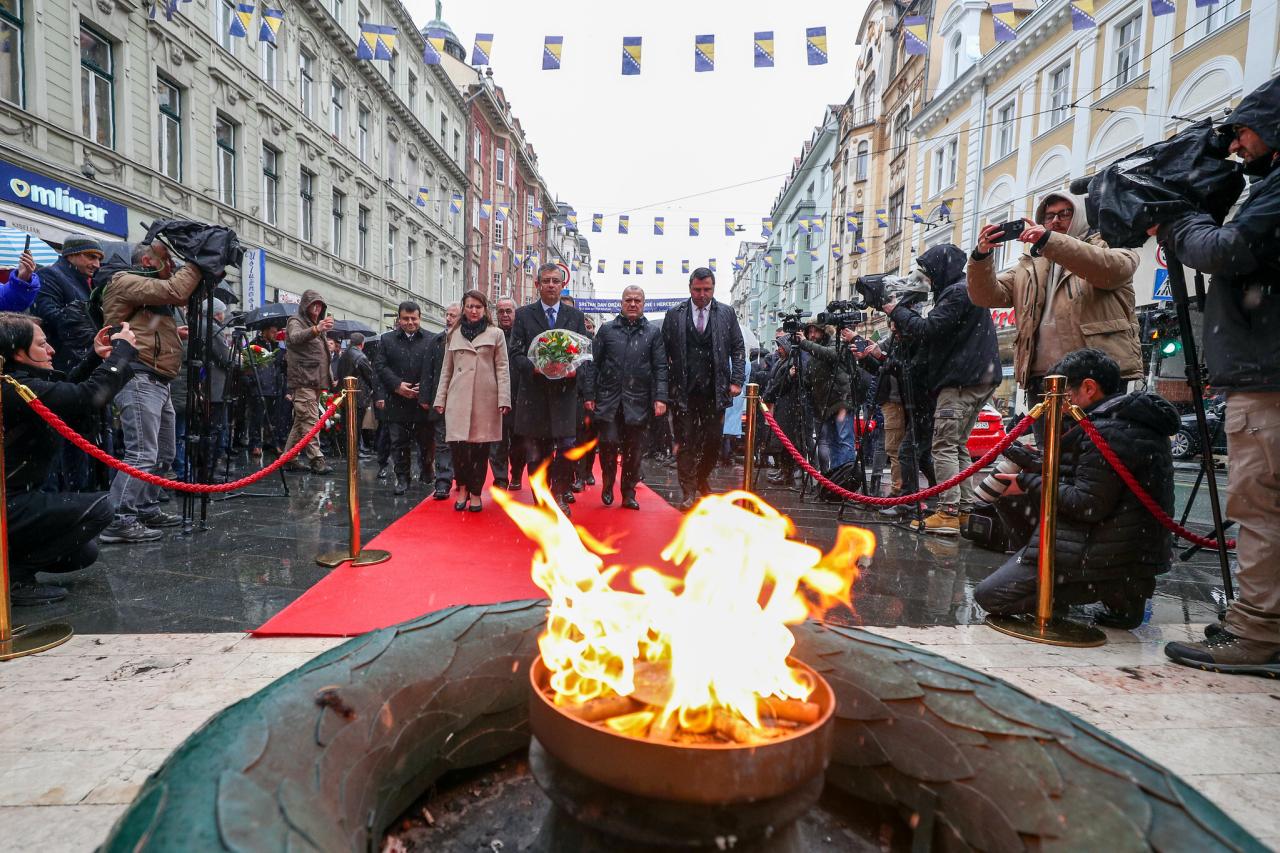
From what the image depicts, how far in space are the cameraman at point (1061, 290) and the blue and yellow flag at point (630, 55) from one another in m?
8.35

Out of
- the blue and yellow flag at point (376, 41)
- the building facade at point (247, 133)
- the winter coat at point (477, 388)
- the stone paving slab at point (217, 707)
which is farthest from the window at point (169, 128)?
the stone paving slab at point (217, 707)

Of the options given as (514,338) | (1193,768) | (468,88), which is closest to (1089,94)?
(514,338)

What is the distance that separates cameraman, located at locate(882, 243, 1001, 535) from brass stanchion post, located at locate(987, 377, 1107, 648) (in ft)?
6.64

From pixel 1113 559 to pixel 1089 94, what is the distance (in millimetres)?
18324

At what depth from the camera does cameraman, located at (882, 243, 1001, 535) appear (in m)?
5.21

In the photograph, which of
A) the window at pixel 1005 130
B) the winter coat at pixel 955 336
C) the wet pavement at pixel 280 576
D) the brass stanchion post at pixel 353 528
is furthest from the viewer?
the window at pixel 1005 130

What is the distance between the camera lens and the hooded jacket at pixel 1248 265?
257 cm

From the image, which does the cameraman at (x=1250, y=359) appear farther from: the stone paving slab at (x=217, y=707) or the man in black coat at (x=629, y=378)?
the man in black coat at (x=629, y=378)

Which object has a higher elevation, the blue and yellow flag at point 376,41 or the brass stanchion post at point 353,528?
the blue and yellow flag at point 376,41

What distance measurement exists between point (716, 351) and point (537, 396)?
5.62 ft

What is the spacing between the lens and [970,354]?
17.1 ft

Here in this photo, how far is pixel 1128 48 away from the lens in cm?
1576

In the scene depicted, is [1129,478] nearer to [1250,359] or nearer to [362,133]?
[1250,359]

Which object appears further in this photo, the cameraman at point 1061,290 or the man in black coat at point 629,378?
the man in black coat at point 629,378
